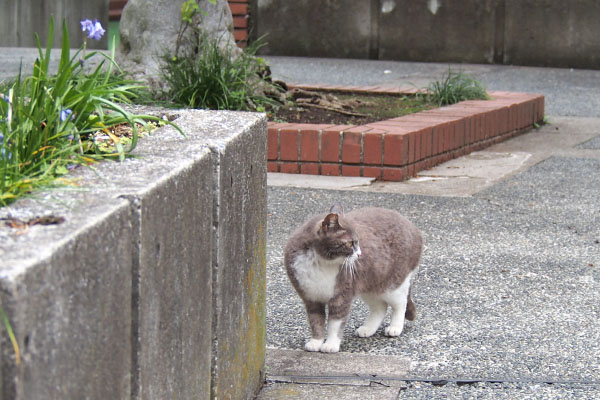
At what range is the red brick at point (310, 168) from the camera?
19.6 ft

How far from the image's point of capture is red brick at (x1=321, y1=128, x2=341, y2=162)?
5.88 meters

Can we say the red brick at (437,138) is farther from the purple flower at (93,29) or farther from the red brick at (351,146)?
the purple flower at (93,29)

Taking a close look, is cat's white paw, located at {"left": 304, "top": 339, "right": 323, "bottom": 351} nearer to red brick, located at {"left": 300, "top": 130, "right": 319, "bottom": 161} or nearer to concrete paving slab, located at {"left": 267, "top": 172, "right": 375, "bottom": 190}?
concrete paving slab, located at {"left": 267, "top": 172, "right": 375, "bottom": 190}

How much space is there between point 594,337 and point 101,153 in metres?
2.08

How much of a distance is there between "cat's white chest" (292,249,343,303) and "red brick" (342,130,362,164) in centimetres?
270

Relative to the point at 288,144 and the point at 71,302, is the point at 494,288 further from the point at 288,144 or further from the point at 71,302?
the point at 71,302

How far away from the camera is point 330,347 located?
3238mm

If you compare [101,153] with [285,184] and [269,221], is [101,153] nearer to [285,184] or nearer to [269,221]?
[269,221]

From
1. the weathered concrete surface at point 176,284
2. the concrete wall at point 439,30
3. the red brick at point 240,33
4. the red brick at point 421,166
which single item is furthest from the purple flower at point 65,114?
the concrete wall at point 439,30

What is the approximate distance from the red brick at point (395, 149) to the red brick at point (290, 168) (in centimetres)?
60

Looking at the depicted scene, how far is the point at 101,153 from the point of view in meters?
2.21

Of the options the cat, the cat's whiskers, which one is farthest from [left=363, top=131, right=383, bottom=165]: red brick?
the cat's whiskers

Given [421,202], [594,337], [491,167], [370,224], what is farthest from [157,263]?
[491,167]

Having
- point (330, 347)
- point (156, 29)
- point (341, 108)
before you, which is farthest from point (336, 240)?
point (156, 29)
